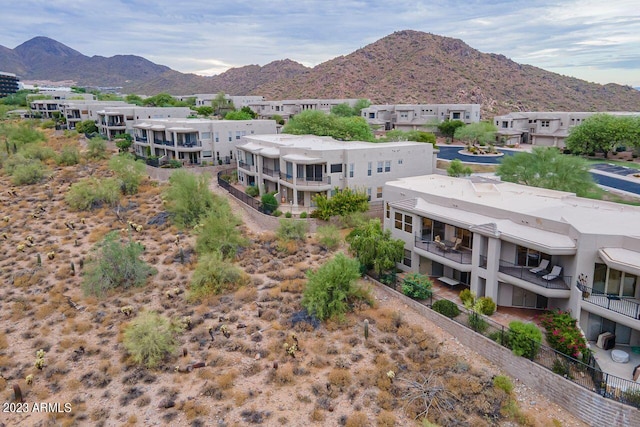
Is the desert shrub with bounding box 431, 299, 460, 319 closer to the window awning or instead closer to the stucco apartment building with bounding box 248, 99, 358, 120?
the window awning

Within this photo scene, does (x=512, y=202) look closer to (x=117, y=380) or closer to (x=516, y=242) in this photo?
(x=516, y=242)

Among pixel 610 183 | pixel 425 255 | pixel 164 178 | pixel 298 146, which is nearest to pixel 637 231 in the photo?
pixel 425 255

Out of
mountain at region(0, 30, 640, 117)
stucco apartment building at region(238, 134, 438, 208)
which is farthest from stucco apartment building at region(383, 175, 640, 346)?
mountain at region(0, 30, 640, 117)

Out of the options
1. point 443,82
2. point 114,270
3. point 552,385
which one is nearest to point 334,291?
point 552,385

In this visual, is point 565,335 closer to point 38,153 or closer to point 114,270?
point 114,270

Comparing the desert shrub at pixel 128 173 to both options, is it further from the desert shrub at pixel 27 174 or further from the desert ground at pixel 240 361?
the desert ground at pixel 240 361

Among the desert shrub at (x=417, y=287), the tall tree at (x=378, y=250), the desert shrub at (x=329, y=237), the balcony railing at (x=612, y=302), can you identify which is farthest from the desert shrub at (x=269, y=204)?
the balcony railing at (x=612, y=302)
